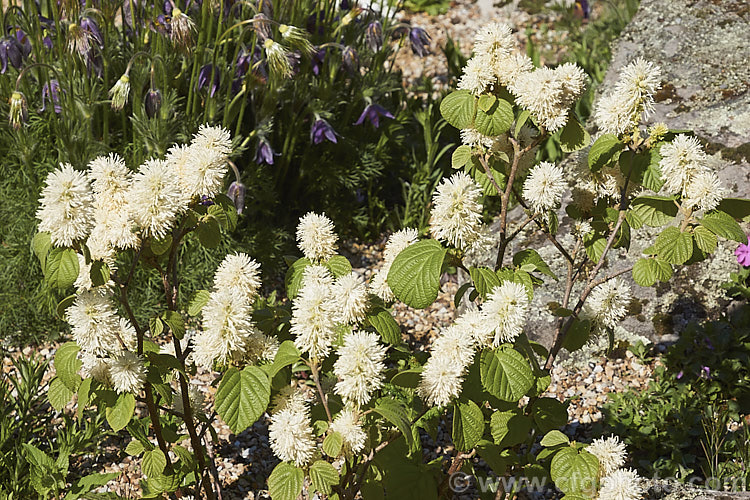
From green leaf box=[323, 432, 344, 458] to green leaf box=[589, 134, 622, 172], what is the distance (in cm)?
92

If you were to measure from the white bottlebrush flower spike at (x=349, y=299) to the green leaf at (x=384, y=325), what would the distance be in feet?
0.15

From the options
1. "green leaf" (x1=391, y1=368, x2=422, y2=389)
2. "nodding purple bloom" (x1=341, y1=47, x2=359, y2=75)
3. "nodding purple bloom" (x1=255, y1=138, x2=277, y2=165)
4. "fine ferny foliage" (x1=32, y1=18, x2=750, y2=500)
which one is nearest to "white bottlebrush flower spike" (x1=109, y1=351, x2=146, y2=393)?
"fine ferny foliage" (x1=32, y1=18, x2=750, y2=500)

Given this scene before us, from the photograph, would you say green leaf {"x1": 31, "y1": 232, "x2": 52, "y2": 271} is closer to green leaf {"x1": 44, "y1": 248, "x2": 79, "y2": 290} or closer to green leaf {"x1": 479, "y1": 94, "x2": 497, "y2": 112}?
green leaf {"x1": 44, "y1": 248, "x2": 79, "y2": 290}

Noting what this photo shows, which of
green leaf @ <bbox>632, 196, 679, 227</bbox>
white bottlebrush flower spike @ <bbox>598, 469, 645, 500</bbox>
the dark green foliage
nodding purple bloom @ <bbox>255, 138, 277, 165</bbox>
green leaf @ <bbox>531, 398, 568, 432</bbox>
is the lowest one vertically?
the dark green foliage

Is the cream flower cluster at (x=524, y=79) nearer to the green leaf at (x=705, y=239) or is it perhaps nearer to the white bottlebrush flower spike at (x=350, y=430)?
the green leaf at (x=705, y=239)

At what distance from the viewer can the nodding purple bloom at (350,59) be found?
3.64 m

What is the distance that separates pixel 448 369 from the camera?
167 cm

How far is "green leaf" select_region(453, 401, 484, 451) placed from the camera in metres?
1.78

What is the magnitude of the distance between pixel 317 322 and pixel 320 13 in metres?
2.67

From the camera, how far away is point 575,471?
182cm

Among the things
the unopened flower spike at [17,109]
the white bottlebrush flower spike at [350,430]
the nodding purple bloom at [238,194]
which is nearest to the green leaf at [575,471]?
the white bottlebrush flower spike at [350,430]

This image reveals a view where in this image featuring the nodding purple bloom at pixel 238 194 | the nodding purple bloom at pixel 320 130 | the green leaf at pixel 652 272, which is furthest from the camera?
the nodding purple bloom at pixel 320 130

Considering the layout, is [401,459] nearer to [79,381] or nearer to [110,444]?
[79,381]

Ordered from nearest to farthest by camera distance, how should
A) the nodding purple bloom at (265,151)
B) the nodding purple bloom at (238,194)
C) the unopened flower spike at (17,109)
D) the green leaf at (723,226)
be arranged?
1. the green leaf at (723,226)
2. the unopened flower spike at (17,109)
3. the nodding purple bloom at (238,194)
4. the nodding purple bloom at (265,151)
